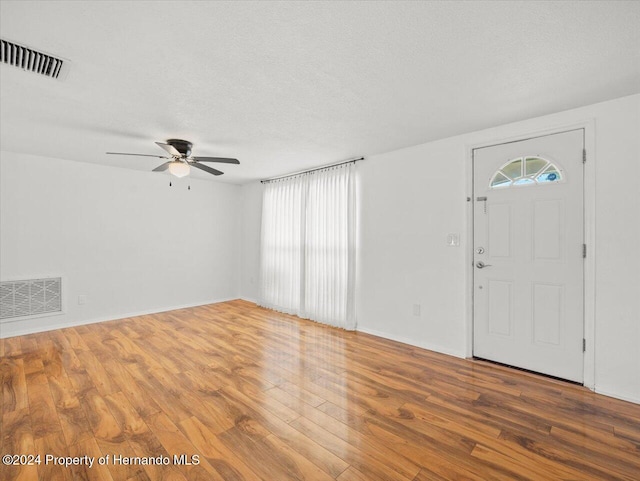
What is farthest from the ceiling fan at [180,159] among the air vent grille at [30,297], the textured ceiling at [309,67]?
the air vent grille at [30,297]

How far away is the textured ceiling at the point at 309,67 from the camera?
1584mm

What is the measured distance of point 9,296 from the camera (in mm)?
4078

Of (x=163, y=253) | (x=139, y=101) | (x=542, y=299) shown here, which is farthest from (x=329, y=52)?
(x=163, y=253)

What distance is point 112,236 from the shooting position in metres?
4.96

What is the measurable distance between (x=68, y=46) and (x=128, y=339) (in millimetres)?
3431

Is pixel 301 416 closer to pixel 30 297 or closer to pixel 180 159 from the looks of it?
pixel 180 159

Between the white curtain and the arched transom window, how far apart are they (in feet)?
6.24

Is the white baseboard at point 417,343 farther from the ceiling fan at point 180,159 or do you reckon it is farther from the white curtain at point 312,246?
the ceiling fan at point 180,159

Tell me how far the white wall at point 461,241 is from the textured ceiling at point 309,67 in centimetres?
28

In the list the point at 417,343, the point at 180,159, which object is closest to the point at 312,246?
the point at 417,343

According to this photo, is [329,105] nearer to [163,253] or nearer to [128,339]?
[128,339]

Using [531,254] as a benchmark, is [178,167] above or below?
above

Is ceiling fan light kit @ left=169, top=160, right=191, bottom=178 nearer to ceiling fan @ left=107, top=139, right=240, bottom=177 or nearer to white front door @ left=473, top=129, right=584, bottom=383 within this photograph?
ceiling fan @ left=107, top=139, right=240, bottom=177

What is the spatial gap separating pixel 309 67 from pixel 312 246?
326cm
